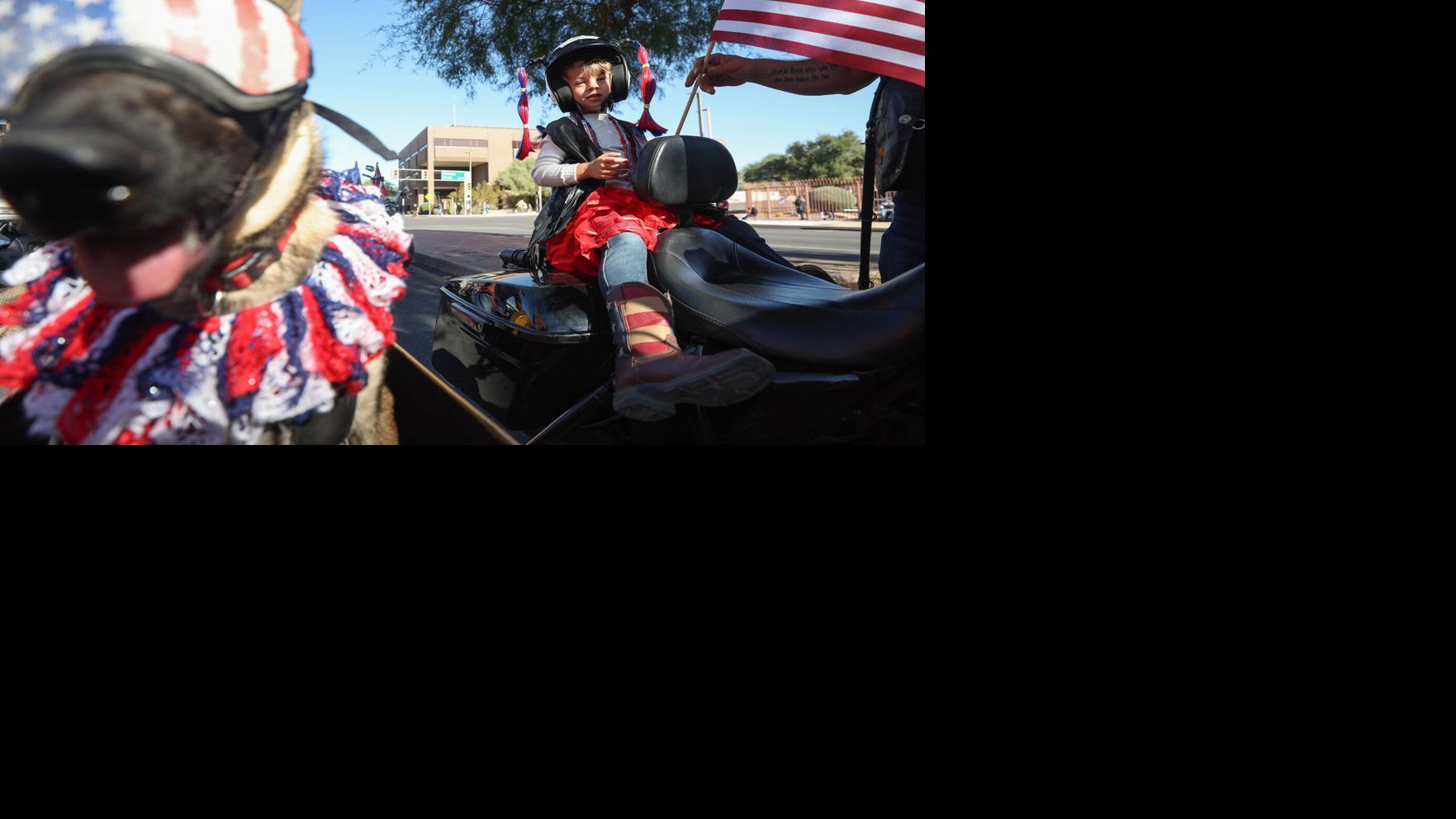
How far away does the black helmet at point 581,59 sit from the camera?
1.80m

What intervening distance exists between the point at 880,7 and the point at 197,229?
1525 mm

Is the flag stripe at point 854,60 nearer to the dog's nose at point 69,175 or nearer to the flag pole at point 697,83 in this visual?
the flag pole at point 697,83

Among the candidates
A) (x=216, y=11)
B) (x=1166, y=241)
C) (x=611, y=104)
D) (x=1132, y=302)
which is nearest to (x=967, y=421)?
(x=1132, y=302)

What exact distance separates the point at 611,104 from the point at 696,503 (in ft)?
3.34

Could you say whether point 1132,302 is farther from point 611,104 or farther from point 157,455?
point 157,455

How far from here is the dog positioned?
4.06 ft

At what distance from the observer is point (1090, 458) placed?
Result: 73.4 inches

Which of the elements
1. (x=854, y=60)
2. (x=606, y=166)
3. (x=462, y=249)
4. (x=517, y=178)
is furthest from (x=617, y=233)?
(x=854, y=60)

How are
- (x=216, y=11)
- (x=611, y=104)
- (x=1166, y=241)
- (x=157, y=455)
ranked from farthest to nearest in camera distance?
(x=611, y=104)
(x=1166, y=241)
(x=157, y=455)
(x=216, y=11)

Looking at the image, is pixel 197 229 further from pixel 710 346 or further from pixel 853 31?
pixel 853 31

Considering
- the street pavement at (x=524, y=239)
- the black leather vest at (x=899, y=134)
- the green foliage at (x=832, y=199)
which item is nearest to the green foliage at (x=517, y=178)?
the street pavement at (x=524, y=239)

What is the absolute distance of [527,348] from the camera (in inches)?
→ 78.9

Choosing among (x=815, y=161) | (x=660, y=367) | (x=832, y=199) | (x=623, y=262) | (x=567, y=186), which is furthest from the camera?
(x=815, y=161)

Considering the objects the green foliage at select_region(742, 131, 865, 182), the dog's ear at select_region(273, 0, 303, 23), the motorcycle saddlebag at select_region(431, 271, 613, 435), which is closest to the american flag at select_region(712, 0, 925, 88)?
the green foliage at select_region(742, 131, 865, 182)
